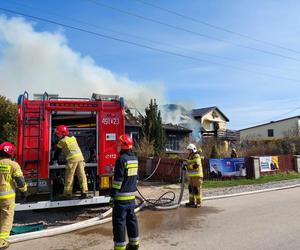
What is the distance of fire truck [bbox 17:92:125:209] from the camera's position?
7586 millimetres

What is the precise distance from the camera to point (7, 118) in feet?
70.6

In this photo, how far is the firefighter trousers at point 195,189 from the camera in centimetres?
928

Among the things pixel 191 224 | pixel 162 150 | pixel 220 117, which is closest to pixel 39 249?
pixel 191 224

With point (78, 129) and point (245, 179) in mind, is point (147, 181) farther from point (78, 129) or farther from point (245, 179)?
point (78, 129)

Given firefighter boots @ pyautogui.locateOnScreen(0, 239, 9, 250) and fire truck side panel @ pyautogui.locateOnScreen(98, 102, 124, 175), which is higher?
fire truck side panel @ pyautogui.locateOnScreen(98, 102, 124, 175)

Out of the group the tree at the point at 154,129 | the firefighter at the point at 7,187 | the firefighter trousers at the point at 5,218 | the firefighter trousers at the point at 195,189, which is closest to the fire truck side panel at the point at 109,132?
the firefighter trousers at the point at 195,189

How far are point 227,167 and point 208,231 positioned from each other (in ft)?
33.5

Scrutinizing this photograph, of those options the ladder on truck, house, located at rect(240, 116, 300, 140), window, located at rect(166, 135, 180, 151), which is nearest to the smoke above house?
window, located at rect(166, 135, 180, 151)

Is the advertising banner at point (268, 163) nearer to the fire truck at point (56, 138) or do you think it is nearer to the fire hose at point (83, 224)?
the fire hose at point (83, 224)

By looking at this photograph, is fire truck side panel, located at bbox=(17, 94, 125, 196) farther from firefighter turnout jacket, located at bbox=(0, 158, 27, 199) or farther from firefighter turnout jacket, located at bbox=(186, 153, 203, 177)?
firefighter turnout jacket, located at bbox=(186, 153, 203, 177)

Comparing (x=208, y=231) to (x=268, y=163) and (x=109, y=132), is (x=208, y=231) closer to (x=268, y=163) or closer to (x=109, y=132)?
(x=109, y=132)

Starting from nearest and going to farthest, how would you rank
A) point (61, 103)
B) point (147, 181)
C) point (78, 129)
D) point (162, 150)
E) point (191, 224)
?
point (191, 224) → point (61, 103) → point (78, 129) → point (147, 181) → point (162, 150)

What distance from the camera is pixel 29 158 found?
24.9ft

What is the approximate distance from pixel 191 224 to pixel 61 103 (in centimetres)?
398
